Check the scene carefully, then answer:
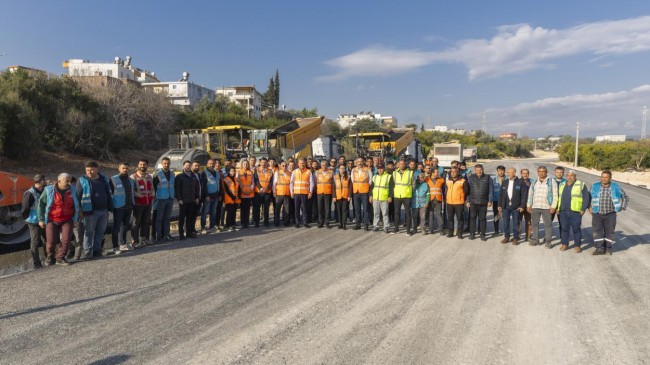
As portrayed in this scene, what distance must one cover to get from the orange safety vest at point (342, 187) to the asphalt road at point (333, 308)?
7.66ft

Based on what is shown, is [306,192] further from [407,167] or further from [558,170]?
[558,170]

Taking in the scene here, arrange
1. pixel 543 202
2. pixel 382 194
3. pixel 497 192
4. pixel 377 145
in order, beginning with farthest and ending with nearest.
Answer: pixel 377 145 < pixel 382 194 < pixel 497 192 < pixel 543 202

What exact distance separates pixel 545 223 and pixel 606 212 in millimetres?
1046

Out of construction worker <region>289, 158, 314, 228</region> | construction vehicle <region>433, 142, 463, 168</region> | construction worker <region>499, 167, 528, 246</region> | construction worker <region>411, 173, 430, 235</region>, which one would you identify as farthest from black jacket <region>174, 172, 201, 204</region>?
construction vehicle <region>433, 142, 463, 168</region>

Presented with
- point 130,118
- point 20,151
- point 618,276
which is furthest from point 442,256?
point 130,118

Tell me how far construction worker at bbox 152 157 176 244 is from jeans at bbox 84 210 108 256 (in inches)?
47.2

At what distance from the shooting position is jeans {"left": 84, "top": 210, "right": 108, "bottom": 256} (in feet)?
23.0

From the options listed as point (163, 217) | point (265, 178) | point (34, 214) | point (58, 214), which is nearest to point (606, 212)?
point (265, 178)

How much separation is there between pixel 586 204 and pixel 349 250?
4.51m

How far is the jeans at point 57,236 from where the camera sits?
6.55 meters

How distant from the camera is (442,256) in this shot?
7234 millimetres

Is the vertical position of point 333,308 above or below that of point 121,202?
below

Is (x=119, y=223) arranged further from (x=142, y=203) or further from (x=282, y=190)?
(x=282, y=190)

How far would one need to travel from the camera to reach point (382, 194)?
9.48 metres
